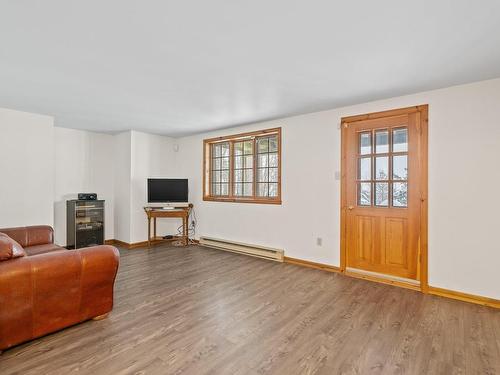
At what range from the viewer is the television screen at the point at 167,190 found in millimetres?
5441

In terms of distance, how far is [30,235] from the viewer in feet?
11.2

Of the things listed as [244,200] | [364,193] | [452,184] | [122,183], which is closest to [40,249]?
[122,183]

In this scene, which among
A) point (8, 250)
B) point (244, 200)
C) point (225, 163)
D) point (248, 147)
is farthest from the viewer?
point (225, 163)

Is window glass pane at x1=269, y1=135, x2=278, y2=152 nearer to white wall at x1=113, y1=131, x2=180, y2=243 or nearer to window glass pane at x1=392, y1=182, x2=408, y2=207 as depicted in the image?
window glass pane at x1=392, y1=182, x2=408, y2=207

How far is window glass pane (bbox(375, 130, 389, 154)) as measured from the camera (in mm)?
3498

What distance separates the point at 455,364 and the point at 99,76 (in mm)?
3922

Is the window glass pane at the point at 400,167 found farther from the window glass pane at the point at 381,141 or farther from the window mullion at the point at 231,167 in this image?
the window mullion at the point at 231,167

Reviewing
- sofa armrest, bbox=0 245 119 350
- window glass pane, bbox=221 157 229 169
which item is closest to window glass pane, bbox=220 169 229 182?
window glass pane, bbox=221 157 229 169

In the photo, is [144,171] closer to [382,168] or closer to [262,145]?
[262,145]

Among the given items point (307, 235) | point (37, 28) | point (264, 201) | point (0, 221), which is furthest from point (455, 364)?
point (0, 221)

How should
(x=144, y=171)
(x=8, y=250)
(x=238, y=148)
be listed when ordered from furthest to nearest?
(x=144, y=171)
(x=238, y=148)
(x=8, y=250)

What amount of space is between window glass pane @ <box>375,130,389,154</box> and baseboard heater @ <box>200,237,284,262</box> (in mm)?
2098

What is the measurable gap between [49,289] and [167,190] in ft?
11.5

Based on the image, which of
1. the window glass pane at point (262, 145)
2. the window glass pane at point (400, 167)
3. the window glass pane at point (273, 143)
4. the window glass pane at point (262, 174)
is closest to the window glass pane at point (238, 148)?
the window glass pane at point (262, 145)
